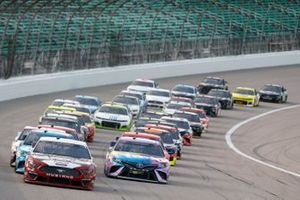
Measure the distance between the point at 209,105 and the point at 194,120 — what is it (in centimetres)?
986

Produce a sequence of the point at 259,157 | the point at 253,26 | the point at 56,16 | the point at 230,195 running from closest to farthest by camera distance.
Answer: the point at 230,195 < the point at 259,157 < the point at 56,16 < the point at 253,26

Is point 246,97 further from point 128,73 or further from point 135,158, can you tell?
point 135,158

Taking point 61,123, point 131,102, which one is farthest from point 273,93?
point 61,123

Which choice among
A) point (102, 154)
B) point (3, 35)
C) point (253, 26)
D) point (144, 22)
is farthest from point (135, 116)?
point (253, 26)

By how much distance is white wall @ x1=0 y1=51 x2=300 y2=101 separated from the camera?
190 ft

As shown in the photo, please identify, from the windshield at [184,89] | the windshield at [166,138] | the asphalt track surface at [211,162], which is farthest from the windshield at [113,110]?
the windshield at [184,89]

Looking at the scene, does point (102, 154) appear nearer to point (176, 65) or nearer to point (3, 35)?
point (3, 35)

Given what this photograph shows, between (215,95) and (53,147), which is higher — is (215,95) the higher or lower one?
the lower one

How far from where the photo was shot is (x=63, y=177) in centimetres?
2522

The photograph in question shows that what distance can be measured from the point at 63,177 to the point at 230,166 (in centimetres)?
1173

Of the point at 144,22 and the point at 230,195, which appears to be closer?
the point at 230,195

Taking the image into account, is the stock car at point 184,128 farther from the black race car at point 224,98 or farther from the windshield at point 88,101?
the black race car at point 224,98

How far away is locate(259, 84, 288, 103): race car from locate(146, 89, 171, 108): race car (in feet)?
34.3

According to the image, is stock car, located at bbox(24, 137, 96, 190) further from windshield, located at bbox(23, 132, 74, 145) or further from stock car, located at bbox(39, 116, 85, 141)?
stock car, located at bbox(39, 116, 85, 141)
